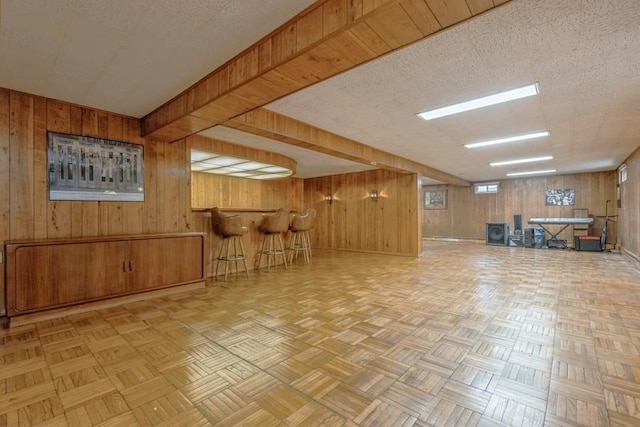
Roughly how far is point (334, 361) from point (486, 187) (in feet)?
33.1

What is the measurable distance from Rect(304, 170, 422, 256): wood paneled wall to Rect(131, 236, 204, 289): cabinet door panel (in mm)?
4823

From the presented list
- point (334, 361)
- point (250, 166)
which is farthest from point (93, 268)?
point (250, 166)

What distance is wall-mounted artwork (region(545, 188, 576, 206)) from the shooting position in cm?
866

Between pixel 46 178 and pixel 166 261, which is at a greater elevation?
pixel 46 178

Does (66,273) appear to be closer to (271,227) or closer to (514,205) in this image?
(271,227)

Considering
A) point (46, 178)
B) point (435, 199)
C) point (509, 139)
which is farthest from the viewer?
point (435, 199)

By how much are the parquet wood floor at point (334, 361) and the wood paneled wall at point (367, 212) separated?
3555 mm

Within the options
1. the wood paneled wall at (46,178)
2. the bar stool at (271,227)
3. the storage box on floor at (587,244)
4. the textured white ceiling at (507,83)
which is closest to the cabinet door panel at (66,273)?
the wood paneled wall at (46,178)

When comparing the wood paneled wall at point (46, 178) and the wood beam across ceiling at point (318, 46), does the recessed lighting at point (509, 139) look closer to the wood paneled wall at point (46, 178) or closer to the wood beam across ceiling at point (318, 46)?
the wood beam across ceiling at point (318, 46)

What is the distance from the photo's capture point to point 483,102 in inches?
118

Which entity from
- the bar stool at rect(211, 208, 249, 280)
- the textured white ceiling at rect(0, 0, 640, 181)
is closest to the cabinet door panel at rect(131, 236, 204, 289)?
the bar stool at rect(211, 208, 249, 280)

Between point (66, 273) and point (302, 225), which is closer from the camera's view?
point (66, 273)

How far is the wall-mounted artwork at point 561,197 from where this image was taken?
866 cm

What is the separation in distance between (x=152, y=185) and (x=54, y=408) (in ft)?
8.69
